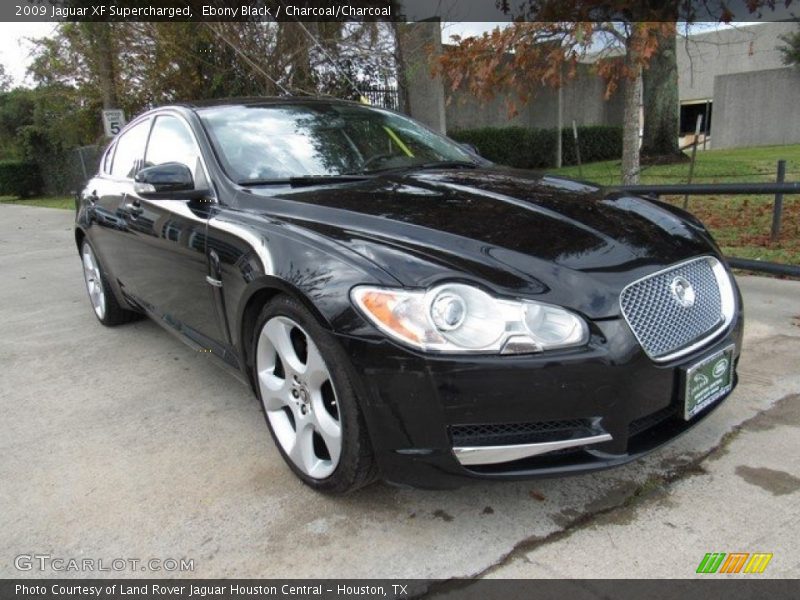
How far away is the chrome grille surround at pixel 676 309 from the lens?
6.94 feet

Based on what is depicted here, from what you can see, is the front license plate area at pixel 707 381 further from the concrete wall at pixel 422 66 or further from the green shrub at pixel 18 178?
the green shrub at pixel 18 178

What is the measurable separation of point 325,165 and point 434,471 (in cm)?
176

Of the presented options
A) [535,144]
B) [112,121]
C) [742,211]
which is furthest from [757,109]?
[112,121]

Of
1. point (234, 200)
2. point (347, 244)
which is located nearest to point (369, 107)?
point (234, 200)

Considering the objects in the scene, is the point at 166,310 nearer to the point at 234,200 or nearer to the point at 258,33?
the point at 234,200

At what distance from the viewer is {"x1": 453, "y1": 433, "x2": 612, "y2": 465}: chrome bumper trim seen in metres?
1.97

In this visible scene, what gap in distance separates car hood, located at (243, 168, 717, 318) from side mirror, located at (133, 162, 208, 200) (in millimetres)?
371

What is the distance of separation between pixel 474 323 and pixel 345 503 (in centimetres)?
96

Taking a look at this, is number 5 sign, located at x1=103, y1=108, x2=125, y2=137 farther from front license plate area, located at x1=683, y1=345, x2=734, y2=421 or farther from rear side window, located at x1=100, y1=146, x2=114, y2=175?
front license plate area, located at x1=683, y1=345, x2=734, y2=421

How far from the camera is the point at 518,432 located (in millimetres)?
1998

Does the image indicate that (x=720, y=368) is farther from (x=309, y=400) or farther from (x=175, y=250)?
(x=175, y=250)

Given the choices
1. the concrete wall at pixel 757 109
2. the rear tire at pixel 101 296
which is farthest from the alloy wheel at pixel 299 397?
the concrete wall at pixel 757 109

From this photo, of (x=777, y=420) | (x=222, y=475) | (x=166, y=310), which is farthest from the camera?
(x=166, y=310)

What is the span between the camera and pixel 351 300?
2.10m
